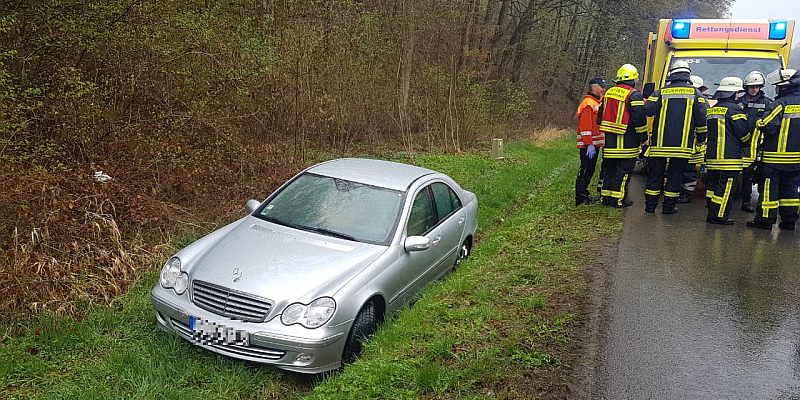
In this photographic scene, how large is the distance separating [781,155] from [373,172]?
17.2ft

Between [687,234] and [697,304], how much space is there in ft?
8.50

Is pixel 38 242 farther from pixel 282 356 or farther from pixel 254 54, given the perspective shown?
pixel 254 54

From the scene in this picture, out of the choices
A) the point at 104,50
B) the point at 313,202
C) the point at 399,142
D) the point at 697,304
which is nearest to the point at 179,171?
the point at 104,50

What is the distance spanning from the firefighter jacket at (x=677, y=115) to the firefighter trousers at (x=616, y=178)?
0.46 m

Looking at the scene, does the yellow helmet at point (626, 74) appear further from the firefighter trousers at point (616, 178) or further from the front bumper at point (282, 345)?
the front bumper at point (282, 345)

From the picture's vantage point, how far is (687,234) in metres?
7.46

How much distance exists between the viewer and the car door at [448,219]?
6352 mm

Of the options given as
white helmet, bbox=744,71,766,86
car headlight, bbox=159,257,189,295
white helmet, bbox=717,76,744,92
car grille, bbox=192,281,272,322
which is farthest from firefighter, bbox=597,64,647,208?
car headlight, bbox=159,257,189,295

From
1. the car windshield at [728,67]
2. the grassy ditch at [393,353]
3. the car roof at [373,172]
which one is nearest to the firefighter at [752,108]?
the car windshield at [728,67]

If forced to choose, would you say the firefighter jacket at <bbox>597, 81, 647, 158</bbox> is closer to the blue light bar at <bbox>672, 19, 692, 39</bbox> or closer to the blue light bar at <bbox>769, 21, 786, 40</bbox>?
the blue light bar at <bbox>672, 19, 692, 39</bbox>

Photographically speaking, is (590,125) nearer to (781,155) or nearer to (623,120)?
(623,120)

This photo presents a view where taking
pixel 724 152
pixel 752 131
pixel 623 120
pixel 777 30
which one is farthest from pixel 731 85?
pixel 777 30

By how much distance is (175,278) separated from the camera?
4.84 metres

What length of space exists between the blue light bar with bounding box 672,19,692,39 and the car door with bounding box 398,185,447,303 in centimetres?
771
